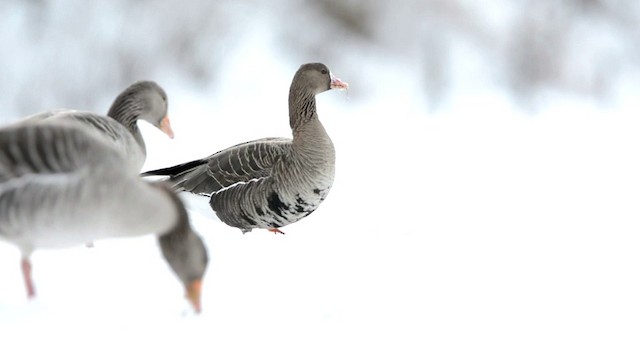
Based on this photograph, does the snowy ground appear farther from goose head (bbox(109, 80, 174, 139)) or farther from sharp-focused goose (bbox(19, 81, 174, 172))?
goose head (bbox(109, 80, 174, 139))


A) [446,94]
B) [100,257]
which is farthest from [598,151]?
[100,257]

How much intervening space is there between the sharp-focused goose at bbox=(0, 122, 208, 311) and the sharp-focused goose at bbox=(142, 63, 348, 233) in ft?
4.40

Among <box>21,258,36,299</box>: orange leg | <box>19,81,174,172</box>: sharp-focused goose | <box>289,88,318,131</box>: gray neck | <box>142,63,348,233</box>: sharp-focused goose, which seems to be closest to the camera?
<box>21,258,36,299</box>: orange leg

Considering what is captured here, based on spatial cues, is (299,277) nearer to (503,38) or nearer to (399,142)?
(399,142)

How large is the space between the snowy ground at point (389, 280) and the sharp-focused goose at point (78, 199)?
0.89 ft

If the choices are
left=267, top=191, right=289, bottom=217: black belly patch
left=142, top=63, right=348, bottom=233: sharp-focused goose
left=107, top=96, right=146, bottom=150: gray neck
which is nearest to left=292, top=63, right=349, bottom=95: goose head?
left=142, top=63, right=348, bottom=233: sharp-focused goose

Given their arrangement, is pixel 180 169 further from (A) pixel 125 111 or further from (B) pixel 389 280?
(B) pixel 389 280

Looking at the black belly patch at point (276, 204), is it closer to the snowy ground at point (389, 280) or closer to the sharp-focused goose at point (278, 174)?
the sharp-focused goose at point (278, 174)

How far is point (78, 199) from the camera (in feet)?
8.40

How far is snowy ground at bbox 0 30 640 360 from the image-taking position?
266 centimetres

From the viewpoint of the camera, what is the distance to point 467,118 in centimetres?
837

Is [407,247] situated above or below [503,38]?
below

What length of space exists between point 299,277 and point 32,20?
19.3 feet

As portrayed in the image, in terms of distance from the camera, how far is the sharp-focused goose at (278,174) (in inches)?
157
